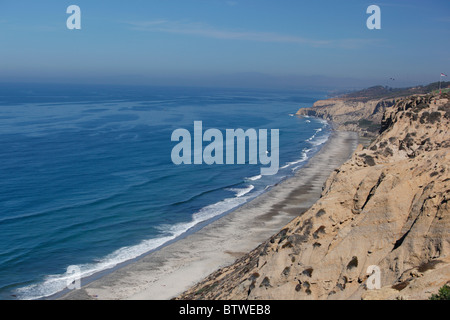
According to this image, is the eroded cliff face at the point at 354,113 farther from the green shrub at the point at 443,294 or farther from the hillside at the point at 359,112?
the green shrub at the point at 443,294

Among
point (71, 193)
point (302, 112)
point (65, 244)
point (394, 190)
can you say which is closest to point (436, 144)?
point (394, 190)

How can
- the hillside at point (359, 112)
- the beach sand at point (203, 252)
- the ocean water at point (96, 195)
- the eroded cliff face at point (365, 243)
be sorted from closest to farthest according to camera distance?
the eroded cliff face at point (365, 243), the beach sand at point (203, 252), the ocean water at point (96, 195), the hillside at point (359, 112)

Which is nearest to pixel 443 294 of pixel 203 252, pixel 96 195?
pixel 203 252

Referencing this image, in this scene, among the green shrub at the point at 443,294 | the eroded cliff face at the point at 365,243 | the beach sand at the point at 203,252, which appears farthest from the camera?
the beach sand at the point at 203,252

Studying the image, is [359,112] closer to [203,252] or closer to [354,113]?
[354,113]

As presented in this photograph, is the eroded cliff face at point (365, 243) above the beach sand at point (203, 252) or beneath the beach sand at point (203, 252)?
above

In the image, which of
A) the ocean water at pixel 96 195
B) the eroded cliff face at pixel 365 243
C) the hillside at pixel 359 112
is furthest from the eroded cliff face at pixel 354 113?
the eroded cliff face at pixel 365 243
